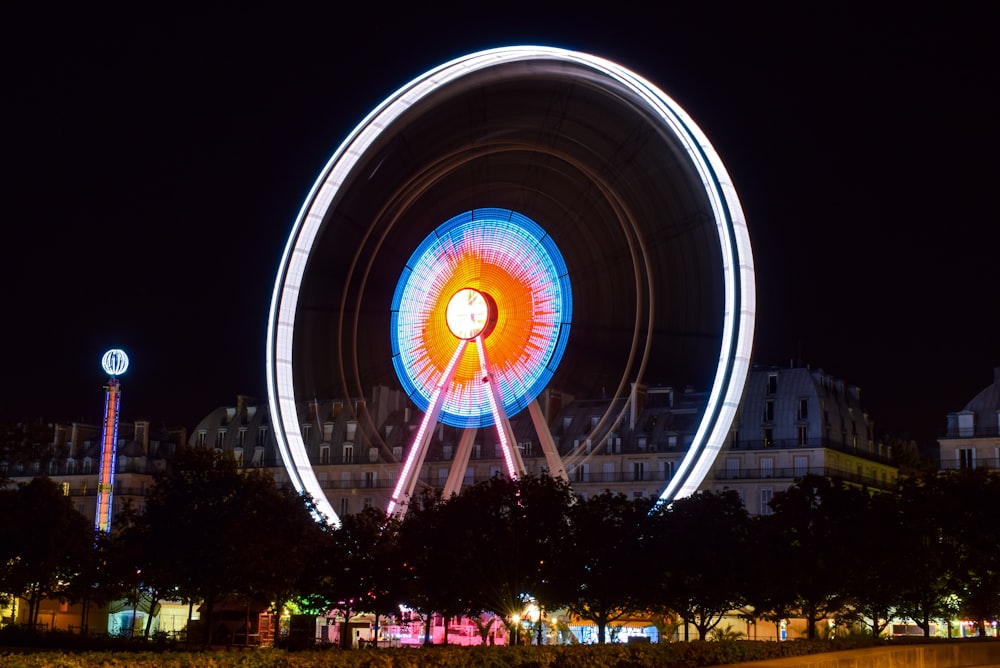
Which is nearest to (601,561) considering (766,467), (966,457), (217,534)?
(217,534)

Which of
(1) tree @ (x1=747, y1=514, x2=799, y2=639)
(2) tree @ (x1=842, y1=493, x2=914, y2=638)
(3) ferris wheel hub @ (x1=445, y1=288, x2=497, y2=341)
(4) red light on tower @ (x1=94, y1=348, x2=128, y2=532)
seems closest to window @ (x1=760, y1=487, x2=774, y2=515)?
(2) tree @ (x1=842, y1=493, x2=914, y2=638)

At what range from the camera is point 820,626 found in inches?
2256

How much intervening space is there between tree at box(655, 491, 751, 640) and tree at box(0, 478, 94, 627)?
21.3 m

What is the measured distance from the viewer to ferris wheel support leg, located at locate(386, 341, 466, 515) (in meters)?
35.0

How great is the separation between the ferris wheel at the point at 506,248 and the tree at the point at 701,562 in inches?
227

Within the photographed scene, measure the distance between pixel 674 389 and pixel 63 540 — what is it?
37376mm

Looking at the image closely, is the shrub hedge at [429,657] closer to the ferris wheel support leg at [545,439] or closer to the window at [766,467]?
the ferris wheel support leg at [545,439]

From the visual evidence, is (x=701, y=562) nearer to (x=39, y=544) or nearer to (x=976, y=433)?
(x=39, y=544)

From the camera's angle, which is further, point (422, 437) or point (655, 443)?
point (655, 443)

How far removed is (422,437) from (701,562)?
10155 millimetres

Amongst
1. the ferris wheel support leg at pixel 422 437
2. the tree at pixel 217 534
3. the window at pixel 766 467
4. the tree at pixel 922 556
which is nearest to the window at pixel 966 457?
the window at pixel 766 467

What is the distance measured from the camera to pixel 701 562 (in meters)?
40.0

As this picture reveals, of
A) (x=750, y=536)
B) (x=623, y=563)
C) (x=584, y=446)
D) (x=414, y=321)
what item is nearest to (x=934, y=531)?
(x=750, y=536)

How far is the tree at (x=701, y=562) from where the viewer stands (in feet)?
131
